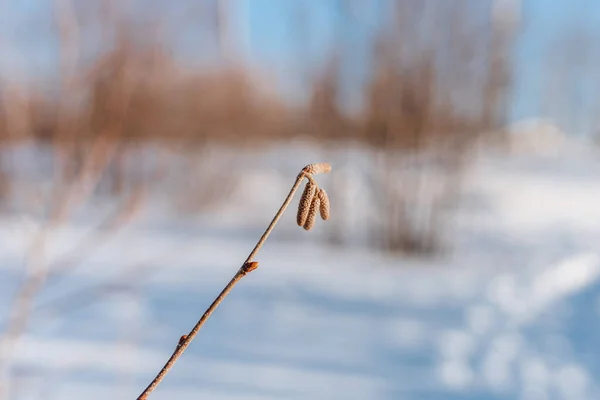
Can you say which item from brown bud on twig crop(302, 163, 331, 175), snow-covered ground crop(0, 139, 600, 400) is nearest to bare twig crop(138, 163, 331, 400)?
brown bud on twig crop(302, 163, 331, 175)

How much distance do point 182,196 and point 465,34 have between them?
234 inches

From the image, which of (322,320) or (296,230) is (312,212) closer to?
(322,320)

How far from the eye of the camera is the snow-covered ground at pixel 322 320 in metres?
3.23

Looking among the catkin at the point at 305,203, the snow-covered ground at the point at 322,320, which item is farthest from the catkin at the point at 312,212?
the snow-covered ground at the point at 322,320

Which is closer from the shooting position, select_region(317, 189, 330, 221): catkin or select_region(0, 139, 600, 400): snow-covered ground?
select_region(317, 189, 330, 221): catkin

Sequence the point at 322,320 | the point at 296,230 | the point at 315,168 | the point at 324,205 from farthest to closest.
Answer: the point at 296,230 < the point at 322,320 < the point at 324,205 < the point at 315,168

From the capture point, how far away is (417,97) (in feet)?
21.4

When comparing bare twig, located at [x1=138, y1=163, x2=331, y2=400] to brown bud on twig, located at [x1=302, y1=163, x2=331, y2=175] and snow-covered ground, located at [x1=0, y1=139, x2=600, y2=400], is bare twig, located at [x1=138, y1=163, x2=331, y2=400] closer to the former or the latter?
brown bud on twig, located at [x1=302, y1=163, x2=331, y2=175]

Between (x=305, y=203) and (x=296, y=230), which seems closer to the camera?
(x=305, y=203)

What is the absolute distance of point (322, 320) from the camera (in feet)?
14.9

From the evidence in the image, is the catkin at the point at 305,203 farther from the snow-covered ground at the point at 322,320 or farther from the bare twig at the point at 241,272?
the snow-covered ground at the point at 322,320

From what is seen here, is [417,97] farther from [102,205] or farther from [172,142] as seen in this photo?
[102,205]

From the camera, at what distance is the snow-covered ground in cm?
323

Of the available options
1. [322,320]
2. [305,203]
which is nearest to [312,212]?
[305,203]
